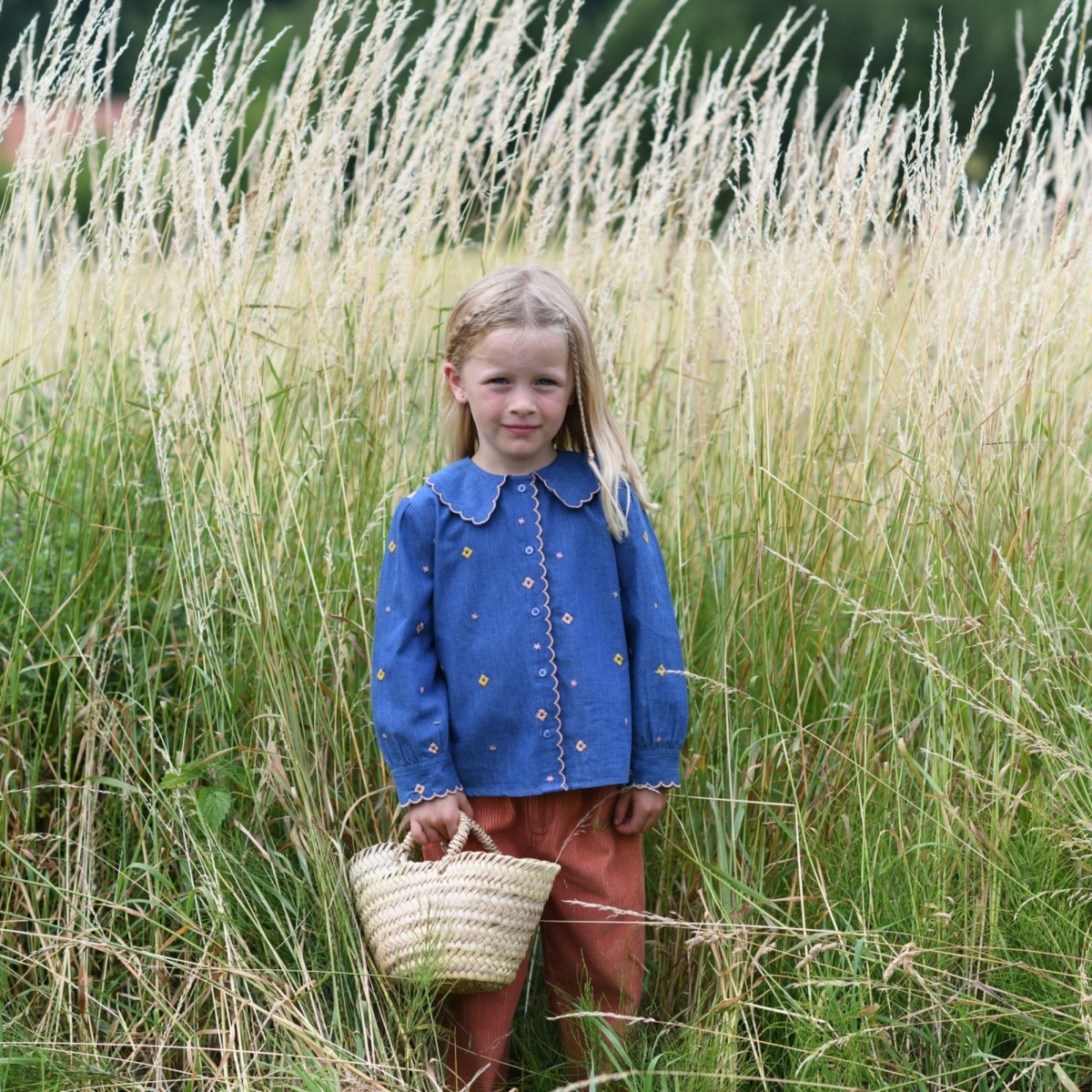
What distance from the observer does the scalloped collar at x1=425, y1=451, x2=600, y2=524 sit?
6.93 feet

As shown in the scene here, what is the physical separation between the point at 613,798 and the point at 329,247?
56.4 inches

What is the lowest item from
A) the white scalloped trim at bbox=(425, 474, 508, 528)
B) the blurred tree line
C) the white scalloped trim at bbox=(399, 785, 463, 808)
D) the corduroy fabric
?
the corduroy fabric

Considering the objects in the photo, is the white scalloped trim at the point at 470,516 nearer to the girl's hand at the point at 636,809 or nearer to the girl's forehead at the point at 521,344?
the girl's forehead at the point at 521,344

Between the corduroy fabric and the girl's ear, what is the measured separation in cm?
66

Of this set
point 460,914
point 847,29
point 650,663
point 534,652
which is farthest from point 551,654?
point 847,29

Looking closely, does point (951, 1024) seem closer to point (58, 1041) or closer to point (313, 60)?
point (58, 1041)

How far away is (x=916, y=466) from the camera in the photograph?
254cm

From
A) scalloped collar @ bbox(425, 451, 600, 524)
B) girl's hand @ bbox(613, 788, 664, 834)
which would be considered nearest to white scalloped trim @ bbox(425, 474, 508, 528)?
scalloped collar @ bbox(425, 451, 600, 524)

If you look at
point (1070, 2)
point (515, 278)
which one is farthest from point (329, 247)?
point (1070, 2)

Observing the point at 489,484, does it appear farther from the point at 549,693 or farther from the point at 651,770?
the point at 651,770

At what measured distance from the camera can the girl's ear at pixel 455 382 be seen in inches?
85.2

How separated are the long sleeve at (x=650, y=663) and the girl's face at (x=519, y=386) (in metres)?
0.22

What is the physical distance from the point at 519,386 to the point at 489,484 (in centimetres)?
17

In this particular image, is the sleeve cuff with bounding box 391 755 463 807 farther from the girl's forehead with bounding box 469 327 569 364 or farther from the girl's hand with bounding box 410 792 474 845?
the girl's forehead with bounding box 469 327 569 364
